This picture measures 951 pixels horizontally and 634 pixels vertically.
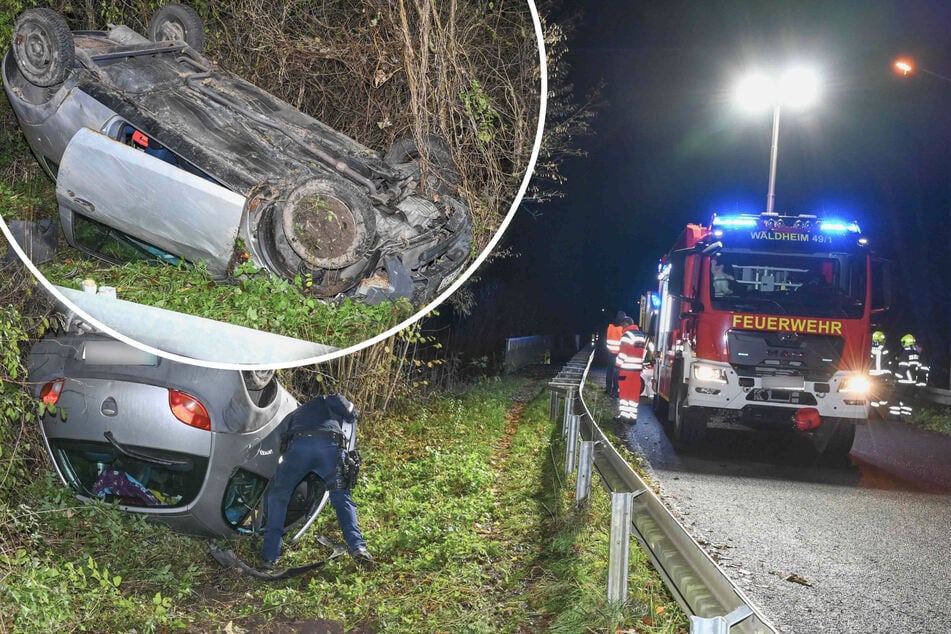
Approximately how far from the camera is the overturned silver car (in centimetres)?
137

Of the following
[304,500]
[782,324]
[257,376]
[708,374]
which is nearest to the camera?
[257,376]

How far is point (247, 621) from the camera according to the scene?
4344 millimetres

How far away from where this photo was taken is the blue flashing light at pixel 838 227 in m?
11.1

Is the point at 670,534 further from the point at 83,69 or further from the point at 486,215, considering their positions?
the point at 83,69

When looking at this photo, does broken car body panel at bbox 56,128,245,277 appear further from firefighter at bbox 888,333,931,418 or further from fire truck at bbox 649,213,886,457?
firefighter at bbox 888,333,931,418

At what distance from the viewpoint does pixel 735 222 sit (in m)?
11.5

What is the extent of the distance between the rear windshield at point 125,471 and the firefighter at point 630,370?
34.6 ft

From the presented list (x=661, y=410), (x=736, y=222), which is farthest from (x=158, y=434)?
(x=661, y=410)

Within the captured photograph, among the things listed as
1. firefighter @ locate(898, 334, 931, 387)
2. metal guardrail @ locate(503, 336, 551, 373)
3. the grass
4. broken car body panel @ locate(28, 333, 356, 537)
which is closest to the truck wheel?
the grass

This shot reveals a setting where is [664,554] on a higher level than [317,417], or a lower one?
lower

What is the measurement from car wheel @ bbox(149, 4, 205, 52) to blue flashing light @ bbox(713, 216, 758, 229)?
10.6m

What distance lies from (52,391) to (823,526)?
6.38 metres

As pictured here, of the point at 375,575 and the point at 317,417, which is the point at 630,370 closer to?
the point at 375,575

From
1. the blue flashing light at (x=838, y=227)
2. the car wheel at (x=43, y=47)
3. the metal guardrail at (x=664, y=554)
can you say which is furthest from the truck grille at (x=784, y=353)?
the car wheel at (x=43, y=47)
